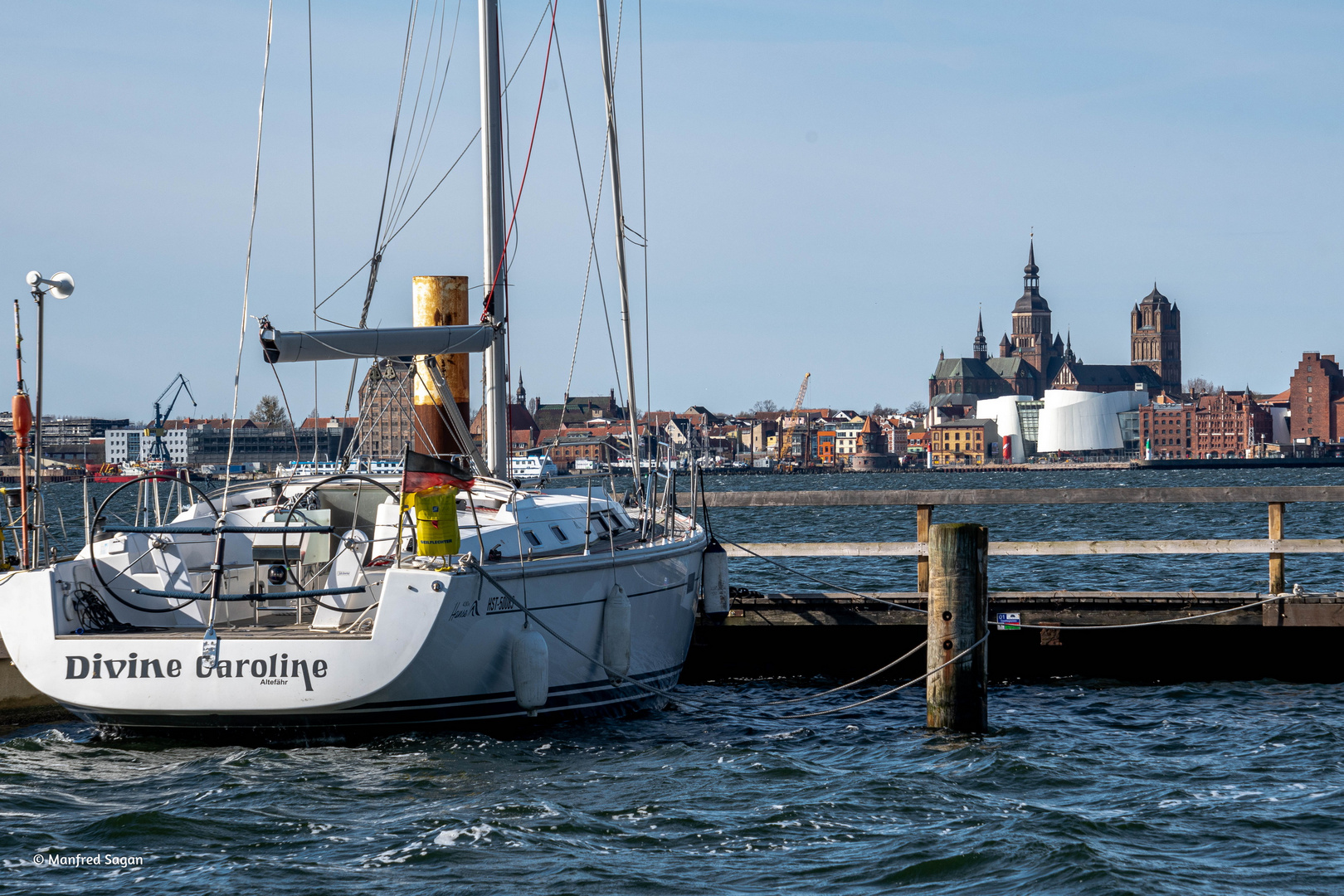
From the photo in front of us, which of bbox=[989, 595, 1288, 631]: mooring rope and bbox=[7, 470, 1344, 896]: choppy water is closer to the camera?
bbox=[7, 470, 1344, 896]: choppy water

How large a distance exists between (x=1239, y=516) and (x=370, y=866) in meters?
45.6

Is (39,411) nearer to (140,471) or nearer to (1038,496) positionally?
(1038,496)

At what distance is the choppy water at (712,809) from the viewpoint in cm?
672

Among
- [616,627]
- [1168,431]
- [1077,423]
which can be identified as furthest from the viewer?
[1168,431]

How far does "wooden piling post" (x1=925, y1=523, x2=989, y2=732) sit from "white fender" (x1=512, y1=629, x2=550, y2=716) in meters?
2.69

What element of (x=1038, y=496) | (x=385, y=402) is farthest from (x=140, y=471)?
(x=1038, y=496)

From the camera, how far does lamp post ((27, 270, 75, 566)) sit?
8969 millimetres

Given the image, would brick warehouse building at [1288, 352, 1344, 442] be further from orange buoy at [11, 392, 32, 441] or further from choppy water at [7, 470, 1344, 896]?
orange buoy at [11, 392, 32, 441]

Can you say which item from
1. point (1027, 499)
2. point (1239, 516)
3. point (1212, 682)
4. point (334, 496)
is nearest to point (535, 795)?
point (334, 496)

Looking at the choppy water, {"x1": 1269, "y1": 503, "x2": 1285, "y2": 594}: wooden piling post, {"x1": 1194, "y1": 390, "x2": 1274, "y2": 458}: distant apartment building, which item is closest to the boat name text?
the choppy water

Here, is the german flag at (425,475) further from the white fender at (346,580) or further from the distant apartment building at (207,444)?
the distant apartment building at (207,444)

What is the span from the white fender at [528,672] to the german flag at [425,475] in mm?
1109

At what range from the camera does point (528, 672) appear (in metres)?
8.80

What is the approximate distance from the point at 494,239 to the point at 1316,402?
207419 mm
